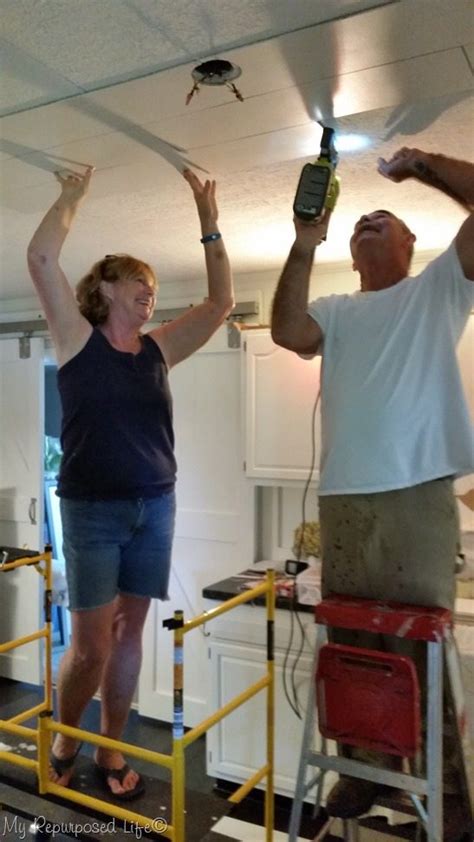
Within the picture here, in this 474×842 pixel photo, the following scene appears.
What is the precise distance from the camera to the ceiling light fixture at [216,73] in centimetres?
127

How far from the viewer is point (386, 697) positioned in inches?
52.5

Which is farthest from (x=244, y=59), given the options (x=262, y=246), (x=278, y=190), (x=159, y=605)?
(x=159, y=605)

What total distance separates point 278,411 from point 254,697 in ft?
4.09

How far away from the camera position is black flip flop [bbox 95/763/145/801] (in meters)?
1.75

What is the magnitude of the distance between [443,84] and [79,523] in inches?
51.6

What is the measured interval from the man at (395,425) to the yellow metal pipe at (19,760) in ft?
2.89

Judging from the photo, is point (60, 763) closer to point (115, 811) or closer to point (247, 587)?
point (115, 811)

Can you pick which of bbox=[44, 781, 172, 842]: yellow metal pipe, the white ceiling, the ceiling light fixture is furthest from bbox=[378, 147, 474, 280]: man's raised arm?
bbox=[44, 781, 172, 842]: yellow metal pipe

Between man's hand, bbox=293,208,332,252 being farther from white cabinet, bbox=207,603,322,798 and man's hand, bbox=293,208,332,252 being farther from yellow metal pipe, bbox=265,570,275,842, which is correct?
white cabinet, bbox=207,603,322,798

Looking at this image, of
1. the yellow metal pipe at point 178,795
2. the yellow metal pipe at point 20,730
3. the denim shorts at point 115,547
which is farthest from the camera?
the yellow metal pipe at point 20,730

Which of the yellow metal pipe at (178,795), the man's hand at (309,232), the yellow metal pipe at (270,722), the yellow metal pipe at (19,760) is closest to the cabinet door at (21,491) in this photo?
the yellow metal pipe at (19,760)

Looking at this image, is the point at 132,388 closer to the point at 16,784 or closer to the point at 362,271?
the point at 362,271

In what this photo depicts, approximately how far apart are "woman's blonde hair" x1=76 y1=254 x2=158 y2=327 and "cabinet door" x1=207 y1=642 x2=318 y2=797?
1.68 metres

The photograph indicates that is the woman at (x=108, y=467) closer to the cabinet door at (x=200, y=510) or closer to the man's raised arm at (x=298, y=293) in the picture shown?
the man's raised arm at (x=298, y=293)
